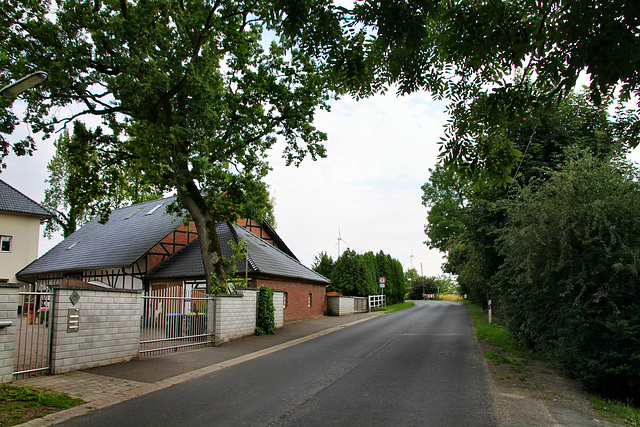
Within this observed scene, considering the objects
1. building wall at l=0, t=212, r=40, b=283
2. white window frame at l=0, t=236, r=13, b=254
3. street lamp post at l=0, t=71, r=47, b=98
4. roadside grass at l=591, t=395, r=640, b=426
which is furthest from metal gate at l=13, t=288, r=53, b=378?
white window frame at l=0, t=236, r=13, b=254

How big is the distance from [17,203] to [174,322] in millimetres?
25745

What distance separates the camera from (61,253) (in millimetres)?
29094

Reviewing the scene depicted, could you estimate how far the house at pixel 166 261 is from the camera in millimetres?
21250

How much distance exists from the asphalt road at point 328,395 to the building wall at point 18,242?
27356mm

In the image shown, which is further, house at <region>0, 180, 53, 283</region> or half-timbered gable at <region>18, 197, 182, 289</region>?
house at <region>0, 180, 53, 283</region>

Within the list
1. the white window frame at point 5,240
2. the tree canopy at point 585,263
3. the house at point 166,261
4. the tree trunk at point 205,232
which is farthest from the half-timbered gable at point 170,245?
the tree canopy at point 585,263

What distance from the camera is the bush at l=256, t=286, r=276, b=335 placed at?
16.1 metres

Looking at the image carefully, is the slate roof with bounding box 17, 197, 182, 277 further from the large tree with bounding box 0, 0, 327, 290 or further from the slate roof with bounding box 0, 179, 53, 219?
the large tree with bounding box 0, 0, 327, 290

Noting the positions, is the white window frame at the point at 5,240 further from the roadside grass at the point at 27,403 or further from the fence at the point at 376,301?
the roadside grass at the point at 27,403

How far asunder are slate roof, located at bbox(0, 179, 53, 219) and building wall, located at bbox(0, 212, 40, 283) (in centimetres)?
57

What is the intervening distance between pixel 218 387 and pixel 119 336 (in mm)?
3537

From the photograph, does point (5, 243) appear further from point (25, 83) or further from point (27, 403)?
point (27, 403)

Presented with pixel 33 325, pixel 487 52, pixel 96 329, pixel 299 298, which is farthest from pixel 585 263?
pixel 299 298

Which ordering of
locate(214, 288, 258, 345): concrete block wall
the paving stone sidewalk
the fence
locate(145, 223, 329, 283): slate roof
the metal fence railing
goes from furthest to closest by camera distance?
the fence
the metal fence railing
locate(145, 223, 329, 283): slate roof
locate(214, 288, 258, 345): concrete block wall
the paving stone sidewalk
